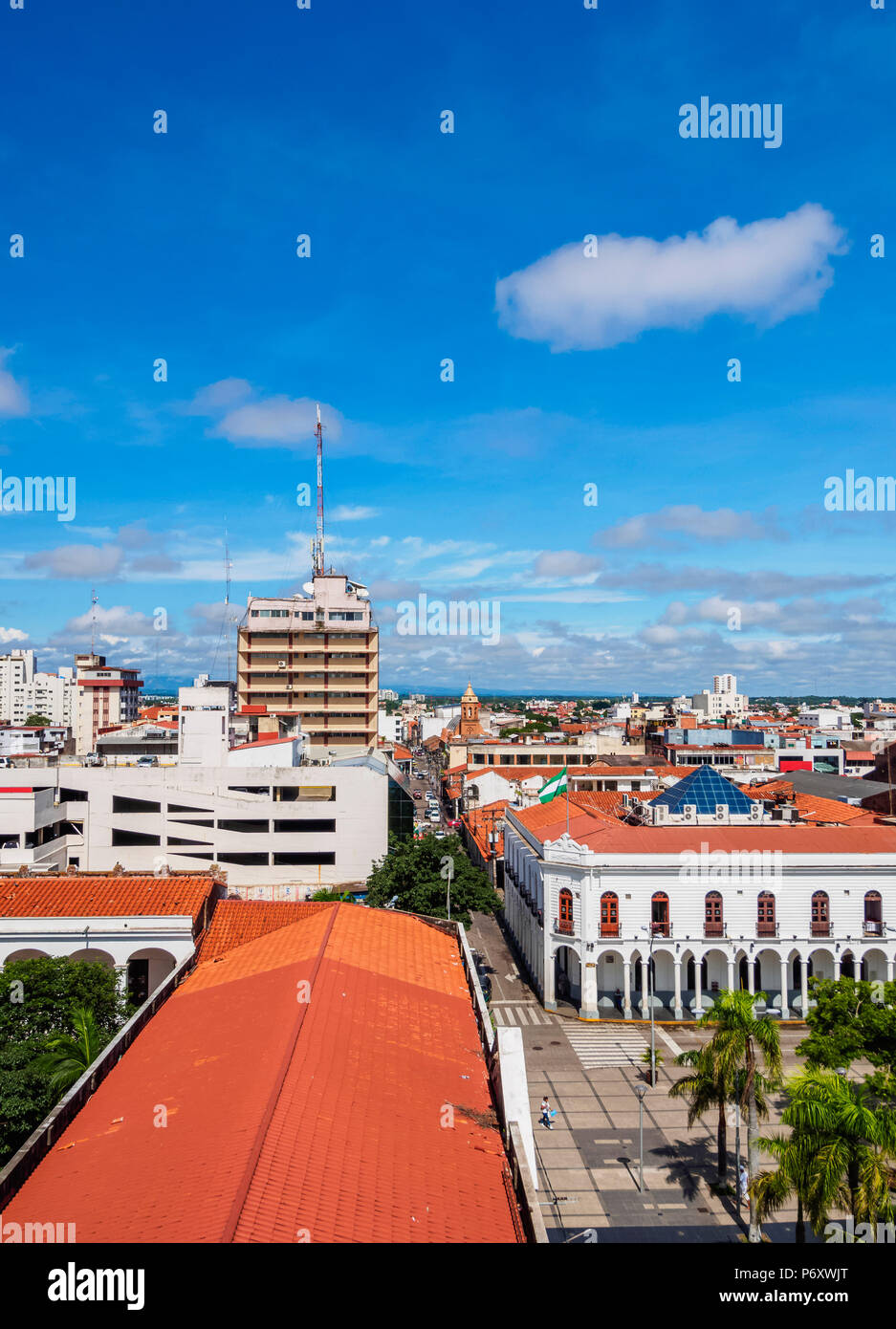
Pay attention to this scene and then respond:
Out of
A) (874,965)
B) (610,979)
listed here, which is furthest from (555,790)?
(874,965)

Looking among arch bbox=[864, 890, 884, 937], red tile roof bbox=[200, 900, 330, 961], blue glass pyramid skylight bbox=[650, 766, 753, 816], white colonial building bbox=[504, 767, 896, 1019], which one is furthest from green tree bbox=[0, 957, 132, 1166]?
arch bbox=[864, 890, 884, 937]

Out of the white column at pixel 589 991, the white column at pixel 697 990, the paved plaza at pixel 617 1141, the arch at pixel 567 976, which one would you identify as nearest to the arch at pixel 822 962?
the paved plaza at pixel 617 1141

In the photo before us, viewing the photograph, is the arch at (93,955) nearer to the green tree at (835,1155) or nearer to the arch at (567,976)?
the arch at (567,976)

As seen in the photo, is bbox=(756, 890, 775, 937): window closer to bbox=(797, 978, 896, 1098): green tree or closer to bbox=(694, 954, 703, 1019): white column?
bbox=(694, 954, 703, 1019): white column
